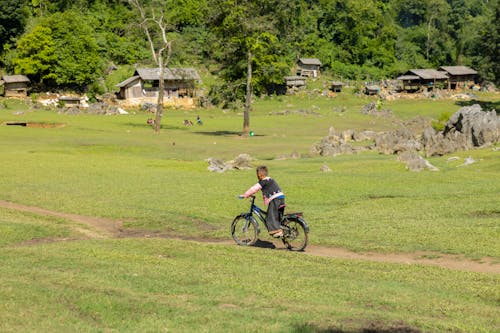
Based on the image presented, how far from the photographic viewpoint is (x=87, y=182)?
38406 mm

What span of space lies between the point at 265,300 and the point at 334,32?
505 ft

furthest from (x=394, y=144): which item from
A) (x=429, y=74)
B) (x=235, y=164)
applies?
(x=429, y=74)

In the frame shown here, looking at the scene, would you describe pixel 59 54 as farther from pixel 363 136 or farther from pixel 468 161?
pixel 468 161

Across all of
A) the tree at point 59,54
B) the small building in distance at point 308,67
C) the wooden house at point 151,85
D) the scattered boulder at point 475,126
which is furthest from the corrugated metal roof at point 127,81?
the scattered boulder at point 475,126

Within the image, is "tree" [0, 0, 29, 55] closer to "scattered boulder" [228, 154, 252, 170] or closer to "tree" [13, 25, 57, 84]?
"tree" [13, 25, 57, 84]

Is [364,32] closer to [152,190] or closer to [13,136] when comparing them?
[13,136]

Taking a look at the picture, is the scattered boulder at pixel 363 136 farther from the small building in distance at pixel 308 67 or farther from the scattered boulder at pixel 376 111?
the small building in distance at pixel 308 67

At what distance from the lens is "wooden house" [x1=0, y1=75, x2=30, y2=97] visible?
366ft

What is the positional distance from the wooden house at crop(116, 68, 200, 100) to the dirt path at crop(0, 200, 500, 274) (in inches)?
3423

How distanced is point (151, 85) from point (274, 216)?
Answer: 329 ft

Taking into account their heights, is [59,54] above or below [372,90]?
above

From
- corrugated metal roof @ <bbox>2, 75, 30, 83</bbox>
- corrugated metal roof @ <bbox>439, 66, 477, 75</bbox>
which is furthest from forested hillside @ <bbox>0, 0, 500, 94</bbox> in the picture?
corrugated metal roof @ <bbox>439, 66, 477, 75</bbox>

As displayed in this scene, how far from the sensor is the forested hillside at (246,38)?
261ft

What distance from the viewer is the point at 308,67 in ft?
486
